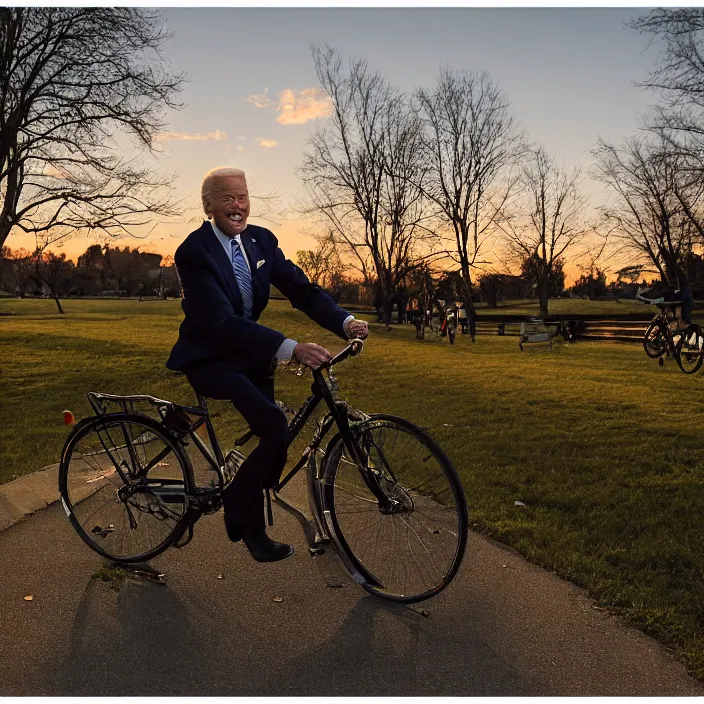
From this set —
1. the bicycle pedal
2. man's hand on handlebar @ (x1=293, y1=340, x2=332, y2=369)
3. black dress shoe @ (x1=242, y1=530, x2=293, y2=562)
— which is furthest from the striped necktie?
the bicycle pedal

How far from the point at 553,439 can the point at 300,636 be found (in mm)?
5254

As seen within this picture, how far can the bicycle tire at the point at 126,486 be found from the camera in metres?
4.00

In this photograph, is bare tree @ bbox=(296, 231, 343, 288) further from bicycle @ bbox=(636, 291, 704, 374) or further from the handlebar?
the handlebar

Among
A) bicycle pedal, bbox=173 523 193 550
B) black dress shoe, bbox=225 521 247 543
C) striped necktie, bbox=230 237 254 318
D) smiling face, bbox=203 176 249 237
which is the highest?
smiling face, bbox=203 176 249 237

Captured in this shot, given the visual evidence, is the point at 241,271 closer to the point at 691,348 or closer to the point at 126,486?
the point at 126,486

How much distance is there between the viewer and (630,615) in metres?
3.45

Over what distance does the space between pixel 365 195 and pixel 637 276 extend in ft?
71.6

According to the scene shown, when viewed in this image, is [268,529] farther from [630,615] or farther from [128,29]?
[128,29]

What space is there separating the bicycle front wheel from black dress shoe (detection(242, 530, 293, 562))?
0.32 metres

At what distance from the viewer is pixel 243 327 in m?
3.35

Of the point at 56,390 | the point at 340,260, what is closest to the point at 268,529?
the point at 56,390

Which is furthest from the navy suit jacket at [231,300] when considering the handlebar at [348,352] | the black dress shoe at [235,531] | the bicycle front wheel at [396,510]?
the black dress shoe at [235,531]

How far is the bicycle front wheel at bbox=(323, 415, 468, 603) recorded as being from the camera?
3342mm

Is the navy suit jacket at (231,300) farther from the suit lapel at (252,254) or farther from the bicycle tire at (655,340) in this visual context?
the bicycle tire at (655,340)
